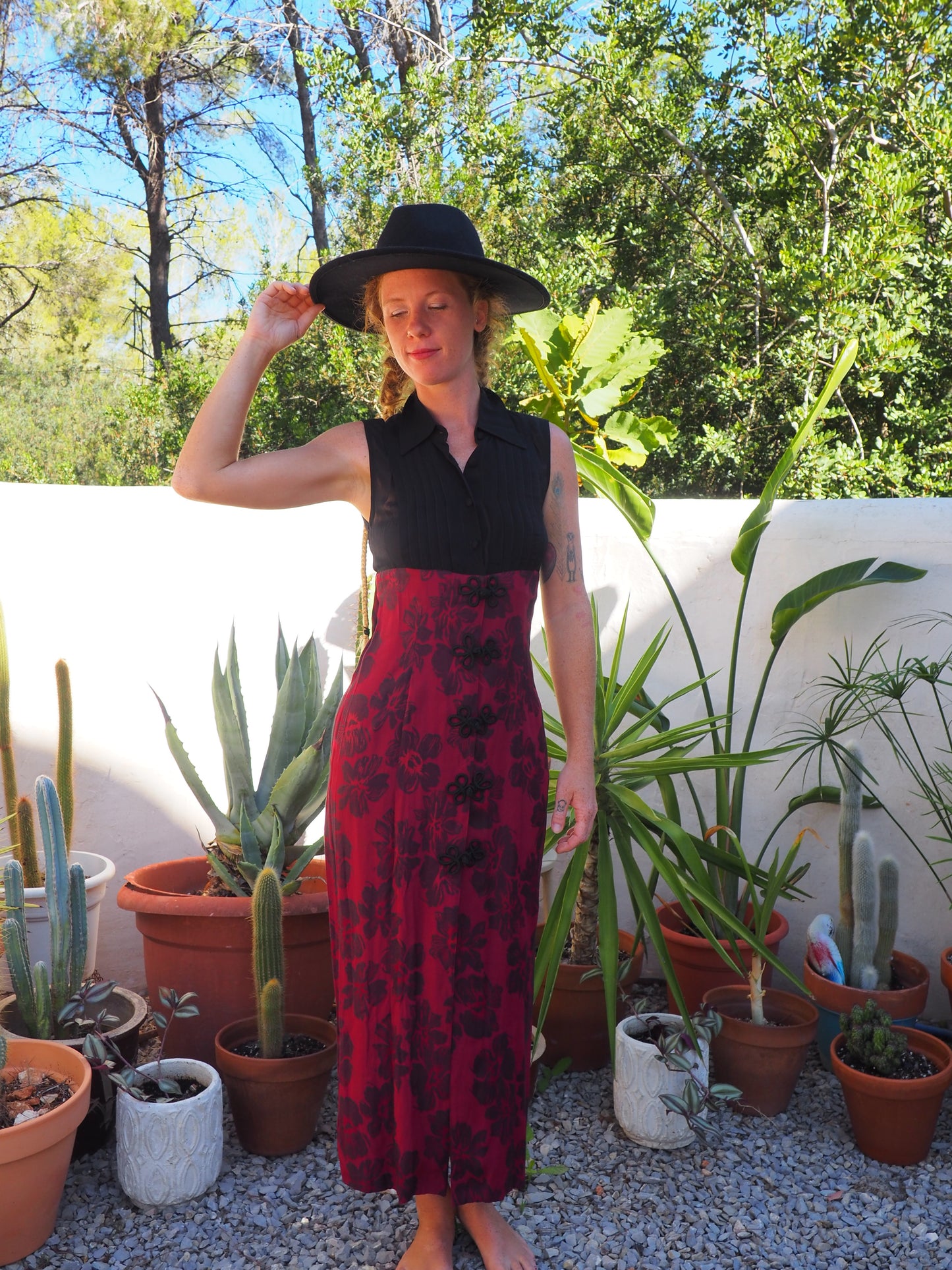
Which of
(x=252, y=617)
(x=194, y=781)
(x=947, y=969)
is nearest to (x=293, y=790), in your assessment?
(x=194, y=781)

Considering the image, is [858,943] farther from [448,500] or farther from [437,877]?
[448,500]

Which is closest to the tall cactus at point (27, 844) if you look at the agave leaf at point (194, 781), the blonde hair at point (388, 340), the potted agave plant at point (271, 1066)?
the agave leaf at point (194, 781)

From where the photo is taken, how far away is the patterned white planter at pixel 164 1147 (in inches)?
84.3

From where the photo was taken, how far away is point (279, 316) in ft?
5.90

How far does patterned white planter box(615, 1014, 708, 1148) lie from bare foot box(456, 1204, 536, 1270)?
1.52 feet

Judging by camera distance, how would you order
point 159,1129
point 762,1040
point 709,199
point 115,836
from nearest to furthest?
1. point 159,1129
2. point 762,1040
3. point 115,836
4. point 709,199

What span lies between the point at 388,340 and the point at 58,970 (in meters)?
1.53

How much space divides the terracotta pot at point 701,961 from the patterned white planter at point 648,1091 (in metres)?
0.37

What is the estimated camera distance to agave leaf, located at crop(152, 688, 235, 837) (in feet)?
8.41

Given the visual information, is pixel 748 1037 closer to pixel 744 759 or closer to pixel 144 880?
pixel 744 759

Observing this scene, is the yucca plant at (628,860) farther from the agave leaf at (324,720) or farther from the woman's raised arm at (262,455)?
the woman's raised arm at (262,455)

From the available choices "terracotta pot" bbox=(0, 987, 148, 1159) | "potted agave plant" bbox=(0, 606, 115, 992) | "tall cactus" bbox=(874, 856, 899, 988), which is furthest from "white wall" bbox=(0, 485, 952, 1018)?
"terracotta pot" bbox=(0, 987, 148, 1159)

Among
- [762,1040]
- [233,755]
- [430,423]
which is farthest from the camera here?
[233,755]

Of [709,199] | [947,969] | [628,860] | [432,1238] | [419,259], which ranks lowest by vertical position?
[432,1238]
